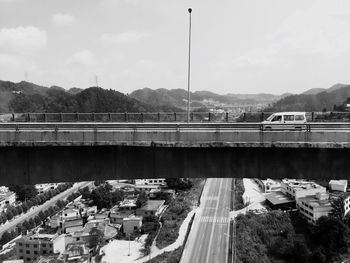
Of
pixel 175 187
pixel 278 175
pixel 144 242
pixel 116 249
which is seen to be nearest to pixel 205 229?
pixel 144 242

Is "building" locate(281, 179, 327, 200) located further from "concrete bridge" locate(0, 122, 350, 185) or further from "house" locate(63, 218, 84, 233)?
"concrete bridge" locate(0, 122, 350, 185)

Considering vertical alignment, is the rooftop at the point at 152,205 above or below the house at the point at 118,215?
above

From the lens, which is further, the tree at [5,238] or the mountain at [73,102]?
the mountain at [73,102]

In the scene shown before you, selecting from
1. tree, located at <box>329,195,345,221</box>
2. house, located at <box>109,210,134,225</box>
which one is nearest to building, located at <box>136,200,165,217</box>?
house, located at <box>109,210,134,225</box>

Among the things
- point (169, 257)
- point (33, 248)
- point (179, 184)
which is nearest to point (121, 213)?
point (33, 248)

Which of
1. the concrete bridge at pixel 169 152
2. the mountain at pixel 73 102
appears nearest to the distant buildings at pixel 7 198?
the mountain at pixel 73 102

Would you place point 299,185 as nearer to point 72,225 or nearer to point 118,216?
point 118,216

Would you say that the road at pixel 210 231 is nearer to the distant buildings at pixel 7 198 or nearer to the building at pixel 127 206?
the building at pixel 127 206
